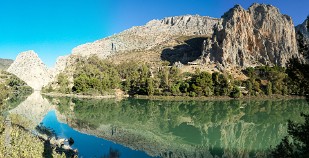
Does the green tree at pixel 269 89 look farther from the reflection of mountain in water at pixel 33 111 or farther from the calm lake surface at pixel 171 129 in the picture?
the reflection of mountain in water at pixel 33 111

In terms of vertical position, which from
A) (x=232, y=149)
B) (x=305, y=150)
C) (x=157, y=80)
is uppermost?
(x=157, y=80)

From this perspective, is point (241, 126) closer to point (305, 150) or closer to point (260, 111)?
point (260, 111)

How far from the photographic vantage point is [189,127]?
209 ft

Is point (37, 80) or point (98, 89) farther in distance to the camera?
point (37, 80)

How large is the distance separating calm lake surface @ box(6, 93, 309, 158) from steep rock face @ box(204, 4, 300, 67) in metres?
80.2

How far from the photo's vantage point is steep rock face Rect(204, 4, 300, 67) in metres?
175

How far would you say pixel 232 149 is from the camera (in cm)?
4281

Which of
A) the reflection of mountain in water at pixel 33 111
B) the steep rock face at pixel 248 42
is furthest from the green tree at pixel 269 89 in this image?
the reflection of mountain in water at pixel 33 111

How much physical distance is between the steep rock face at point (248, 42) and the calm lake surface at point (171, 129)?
8019 cm

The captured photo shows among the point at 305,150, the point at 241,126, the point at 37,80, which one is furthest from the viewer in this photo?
the point at 37,80

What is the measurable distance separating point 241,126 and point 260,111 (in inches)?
1037

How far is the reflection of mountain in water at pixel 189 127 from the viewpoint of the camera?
43.9 metres

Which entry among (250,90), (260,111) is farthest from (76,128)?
(250,90)

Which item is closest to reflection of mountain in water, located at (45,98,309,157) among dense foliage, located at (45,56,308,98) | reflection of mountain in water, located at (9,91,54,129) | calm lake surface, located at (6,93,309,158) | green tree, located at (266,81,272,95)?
calm lake surface, located at (6,93,309,158)
